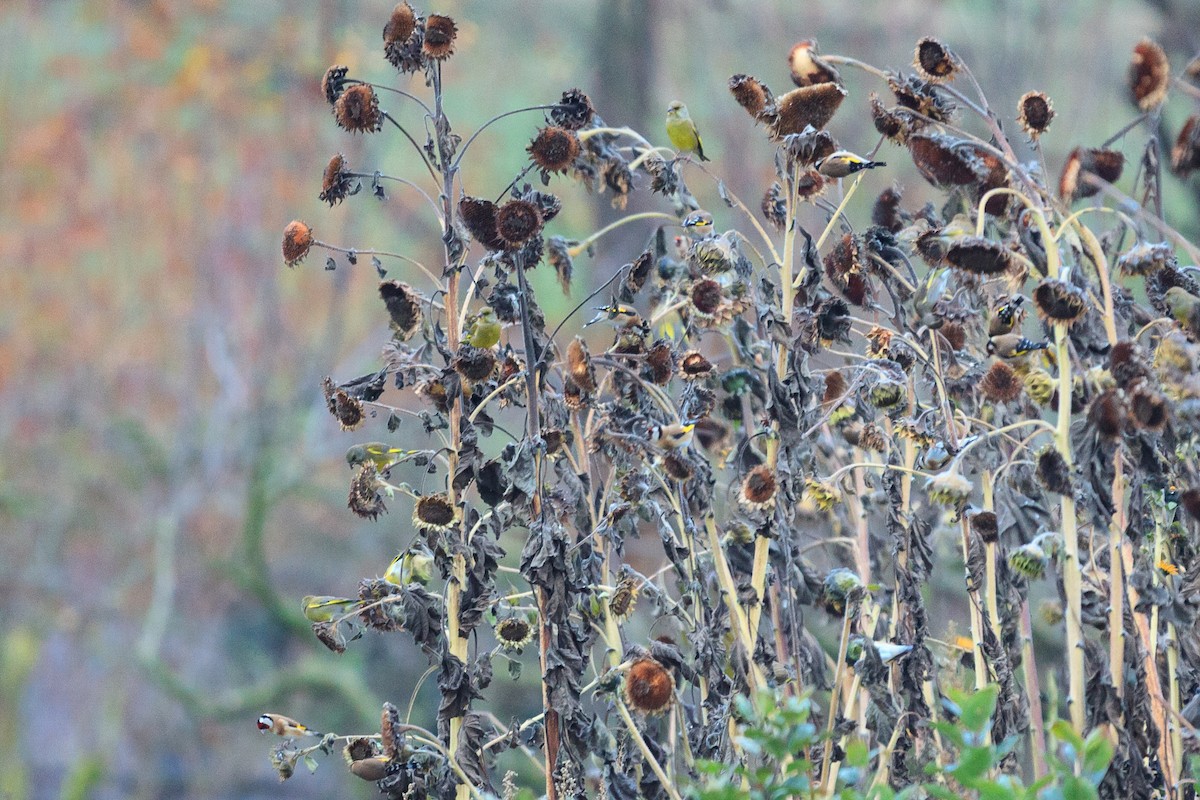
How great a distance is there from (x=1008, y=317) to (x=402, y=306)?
2.09ft

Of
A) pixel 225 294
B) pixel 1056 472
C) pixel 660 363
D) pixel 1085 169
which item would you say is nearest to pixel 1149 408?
pixel 1056 472

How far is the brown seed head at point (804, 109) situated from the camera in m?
1.26

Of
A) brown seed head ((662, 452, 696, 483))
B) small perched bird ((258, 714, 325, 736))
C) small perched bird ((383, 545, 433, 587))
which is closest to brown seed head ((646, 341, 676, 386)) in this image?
brown seed head ((662, 452, 696, 483))

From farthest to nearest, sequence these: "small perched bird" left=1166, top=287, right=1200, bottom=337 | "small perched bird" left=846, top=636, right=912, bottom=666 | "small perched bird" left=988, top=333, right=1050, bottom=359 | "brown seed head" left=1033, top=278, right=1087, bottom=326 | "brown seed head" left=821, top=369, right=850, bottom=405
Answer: "brown seed head" left=821, top=369, right=850, bottom=405
"small perched bird" left=846, top=636, right=912, bottom=666
"small perched bird" left=988, top=333, right=1050, bottom=359
"brown seed head" left=1033, top=278, right=1087, bottom=326
"small perched bird" left=1166, top=287, right=1200, bottom=337

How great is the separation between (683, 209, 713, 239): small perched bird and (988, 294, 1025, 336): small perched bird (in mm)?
330

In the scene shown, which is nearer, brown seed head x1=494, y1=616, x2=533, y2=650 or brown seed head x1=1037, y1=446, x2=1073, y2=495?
brown seed head x1=1037, y1=446, x2=1073, y2=495

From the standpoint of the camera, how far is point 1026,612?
1408 millimetres

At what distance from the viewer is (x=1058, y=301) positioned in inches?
42.9

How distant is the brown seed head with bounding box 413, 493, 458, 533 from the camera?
126 cm

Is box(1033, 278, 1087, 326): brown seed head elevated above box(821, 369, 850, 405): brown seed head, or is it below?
below

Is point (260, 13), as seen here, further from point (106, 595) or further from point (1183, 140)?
point (1183, 140)

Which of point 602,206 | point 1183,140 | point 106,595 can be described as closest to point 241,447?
point 106,595

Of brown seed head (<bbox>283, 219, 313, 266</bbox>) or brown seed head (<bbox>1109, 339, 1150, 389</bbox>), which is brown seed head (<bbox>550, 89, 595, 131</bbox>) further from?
brown seed head (<bbox>1109, 339, 1150, 389</bbox>)

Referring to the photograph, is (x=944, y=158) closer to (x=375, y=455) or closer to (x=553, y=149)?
(x=553, y=149)
